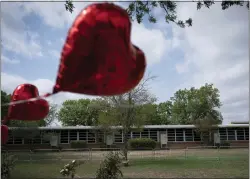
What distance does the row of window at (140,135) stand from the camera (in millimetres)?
33781

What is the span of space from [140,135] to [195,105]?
46.1ft

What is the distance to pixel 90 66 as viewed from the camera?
254 centimetres

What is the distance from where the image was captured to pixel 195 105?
46.2 m

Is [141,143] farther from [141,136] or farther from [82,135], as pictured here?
[82,135]

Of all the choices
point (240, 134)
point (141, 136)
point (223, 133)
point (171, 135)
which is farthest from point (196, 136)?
point (141, 136)

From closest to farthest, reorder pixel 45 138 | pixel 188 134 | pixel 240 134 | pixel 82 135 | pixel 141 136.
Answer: pixel 45 138 < pixel 141 136 < pixel 82 135 < pixel 240 134 < pixel 188 134

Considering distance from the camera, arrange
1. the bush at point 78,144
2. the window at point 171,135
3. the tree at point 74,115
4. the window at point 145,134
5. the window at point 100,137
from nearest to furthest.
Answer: the bush at point 78,144, the window at point 100,137, the window at point 145,134, the window at point 171,135, the tree at point 74,115

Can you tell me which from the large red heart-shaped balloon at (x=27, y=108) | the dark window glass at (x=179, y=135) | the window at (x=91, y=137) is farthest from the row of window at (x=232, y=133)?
the large red heart-shaped balloon at (x=27, y=108)

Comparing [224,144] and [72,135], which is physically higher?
[72,135]

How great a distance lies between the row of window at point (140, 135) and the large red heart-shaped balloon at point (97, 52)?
3101cm

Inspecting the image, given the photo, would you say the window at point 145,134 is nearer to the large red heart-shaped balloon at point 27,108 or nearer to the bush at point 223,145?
the bush at point 223,145

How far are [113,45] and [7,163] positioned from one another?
7776mm

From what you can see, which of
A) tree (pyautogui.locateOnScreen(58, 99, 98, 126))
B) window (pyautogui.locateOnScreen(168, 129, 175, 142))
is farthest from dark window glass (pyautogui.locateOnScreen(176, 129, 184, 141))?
tree (pyautogui.locateOnScreen(58, 99, 98, 126))

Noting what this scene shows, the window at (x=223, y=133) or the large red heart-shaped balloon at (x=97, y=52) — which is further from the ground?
the window at (x=223, y=133)
